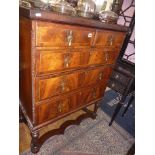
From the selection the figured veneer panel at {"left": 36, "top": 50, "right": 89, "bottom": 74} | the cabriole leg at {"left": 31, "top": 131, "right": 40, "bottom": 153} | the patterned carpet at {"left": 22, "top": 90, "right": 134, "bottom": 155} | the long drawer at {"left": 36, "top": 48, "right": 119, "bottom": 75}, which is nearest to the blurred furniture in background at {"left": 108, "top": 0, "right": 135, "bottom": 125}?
the patterned carpet at {"left": 22, "top": 90, "right": 134, "bottom": 155}

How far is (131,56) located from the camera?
9.52ft

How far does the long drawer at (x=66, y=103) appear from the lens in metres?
1.54

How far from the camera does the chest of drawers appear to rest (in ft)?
3.74

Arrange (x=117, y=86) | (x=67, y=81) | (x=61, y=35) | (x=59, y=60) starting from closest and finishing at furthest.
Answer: (x=61, y=35)
(x=59, y=60)
(x=67, y=81)
(x=117, y=86)

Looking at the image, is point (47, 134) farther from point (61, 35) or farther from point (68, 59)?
point (61, 35)

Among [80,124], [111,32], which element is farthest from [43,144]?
[111,32]

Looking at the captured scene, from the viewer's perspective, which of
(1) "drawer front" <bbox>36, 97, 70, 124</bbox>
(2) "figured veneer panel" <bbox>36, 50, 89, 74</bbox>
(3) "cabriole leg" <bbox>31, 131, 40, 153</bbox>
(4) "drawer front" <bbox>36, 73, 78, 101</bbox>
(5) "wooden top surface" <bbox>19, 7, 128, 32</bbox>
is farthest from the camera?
(3) "cabriole leg" <bbox>31, 131, 40, 153</bbox>

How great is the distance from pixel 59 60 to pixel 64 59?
0.05 metres

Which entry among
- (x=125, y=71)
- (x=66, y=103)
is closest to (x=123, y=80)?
(x=125, y=71)

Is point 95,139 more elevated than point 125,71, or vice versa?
point 125,71

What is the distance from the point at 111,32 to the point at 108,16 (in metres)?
0.19

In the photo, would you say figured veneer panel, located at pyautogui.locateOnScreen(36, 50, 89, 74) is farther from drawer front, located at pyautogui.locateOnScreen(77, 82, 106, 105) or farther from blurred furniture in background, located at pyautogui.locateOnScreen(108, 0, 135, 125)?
blurred furniture in background, located at pyautogui.locateOnScreen(108, 0, 135, 125)

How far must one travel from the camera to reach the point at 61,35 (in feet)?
4.03
